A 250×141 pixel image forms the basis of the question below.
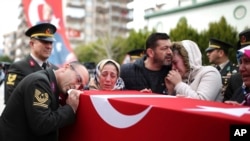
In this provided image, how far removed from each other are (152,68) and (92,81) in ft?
1.75

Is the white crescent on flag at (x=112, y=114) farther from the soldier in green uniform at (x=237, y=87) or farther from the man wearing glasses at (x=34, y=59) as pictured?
the man wearing glasses at (x=34, y=59)

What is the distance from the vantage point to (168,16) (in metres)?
25.4

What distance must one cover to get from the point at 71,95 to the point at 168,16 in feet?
78.7

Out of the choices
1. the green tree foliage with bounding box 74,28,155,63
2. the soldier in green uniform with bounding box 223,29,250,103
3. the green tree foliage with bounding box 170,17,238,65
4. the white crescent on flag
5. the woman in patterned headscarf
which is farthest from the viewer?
the green tree foliage with bounding box 74,28,155,63

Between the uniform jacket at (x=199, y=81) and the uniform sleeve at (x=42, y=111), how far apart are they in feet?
2.85

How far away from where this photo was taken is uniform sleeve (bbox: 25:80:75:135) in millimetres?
1881

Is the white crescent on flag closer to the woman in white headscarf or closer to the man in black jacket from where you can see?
the woman in white headscarf

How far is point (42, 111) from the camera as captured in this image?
189cm

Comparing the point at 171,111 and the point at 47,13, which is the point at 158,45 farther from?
the point at 47,13

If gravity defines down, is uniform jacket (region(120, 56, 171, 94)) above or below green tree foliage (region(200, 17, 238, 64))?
below

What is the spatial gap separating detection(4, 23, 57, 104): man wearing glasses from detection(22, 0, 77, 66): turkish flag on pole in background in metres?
4.64

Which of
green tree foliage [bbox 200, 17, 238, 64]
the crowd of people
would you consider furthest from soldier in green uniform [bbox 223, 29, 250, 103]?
green tree foliage [bbox 200, 17, 238, 64]

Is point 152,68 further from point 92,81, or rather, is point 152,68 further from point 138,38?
point 138,38

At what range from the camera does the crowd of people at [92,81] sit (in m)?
1.94
